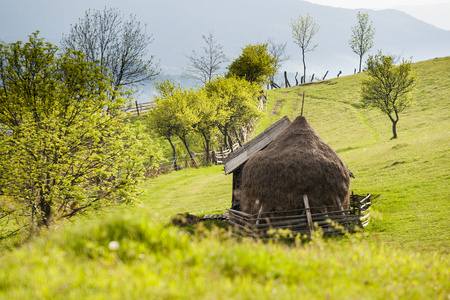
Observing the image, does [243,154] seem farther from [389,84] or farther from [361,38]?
[361,38]

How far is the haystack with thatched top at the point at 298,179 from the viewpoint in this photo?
15.1 metres

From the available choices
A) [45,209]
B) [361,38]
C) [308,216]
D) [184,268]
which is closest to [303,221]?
[308,216]

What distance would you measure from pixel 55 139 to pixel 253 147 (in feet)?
35.7

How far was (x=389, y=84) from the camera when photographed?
42375 millimetres

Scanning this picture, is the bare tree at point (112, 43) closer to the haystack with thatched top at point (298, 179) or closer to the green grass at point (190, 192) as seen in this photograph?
the green grass at point (190, 192)

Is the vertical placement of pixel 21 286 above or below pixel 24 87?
below

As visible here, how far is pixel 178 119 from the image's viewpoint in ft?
140

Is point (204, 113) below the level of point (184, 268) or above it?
above

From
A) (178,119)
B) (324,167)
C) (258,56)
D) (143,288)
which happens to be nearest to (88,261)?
(143,288)

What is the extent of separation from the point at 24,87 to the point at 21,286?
14806 millimetres

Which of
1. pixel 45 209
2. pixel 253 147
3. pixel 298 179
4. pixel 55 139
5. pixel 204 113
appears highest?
pixel 204 113

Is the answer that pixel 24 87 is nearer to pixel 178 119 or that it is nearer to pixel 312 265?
pixel 312 265

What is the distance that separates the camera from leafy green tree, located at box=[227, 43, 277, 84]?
61188 millimetres

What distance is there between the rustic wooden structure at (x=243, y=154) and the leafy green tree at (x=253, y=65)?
4223 centimetres
